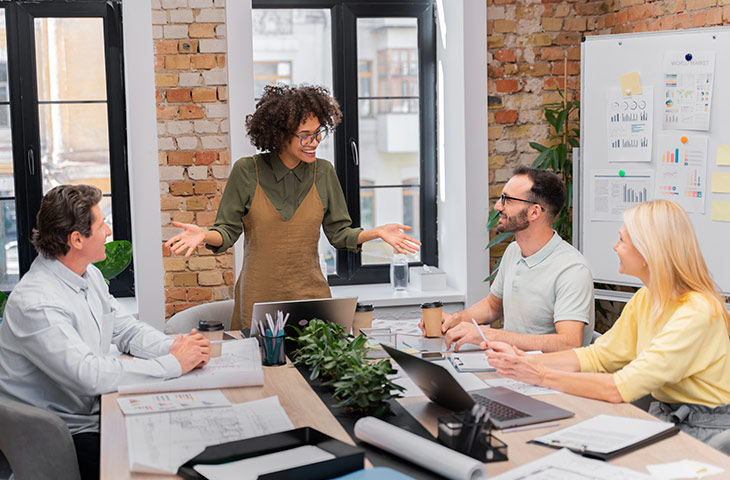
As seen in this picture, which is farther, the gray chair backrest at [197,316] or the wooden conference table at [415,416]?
the gray chair backrest at [197,316]

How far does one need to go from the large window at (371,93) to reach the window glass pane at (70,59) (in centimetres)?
88

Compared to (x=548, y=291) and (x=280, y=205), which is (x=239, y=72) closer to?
(x=280, y=205)

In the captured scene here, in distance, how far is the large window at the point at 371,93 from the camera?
473cm

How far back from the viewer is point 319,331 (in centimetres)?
266

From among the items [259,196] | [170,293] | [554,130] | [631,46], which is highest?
[631,46]

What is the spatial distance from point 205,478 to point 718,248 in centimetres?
284

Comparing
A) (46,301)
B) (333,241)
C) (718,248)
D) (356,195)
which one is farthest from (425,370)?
(356,195)

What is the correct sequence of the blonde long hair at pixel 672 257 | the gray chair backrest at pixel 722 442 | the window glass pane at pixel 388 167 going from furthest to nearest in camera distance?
1. the window glass pane at pixel 388 167
2. the blonde long hair at pixel 672 257
3. the gray chair backrest at pixel 722 442

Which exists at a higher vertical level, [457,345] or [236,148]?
[236,148]

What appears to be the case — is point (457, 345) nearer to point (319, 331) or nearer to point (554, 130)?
point (319, 331)

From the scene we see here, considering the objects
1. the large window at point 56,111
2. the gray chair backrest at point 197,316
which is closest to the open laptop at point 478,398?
the gray chair backrest at point 197,316

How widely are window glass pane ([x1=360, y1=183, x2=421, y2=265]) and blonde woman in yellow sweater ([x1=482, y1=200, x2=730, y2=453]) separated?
2491 millimetres

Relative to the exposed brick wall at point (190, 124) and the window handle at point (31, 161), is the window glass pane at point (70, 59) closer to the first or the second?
the window handle at point (31, 161)

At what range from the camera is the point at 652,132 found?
3893mm
